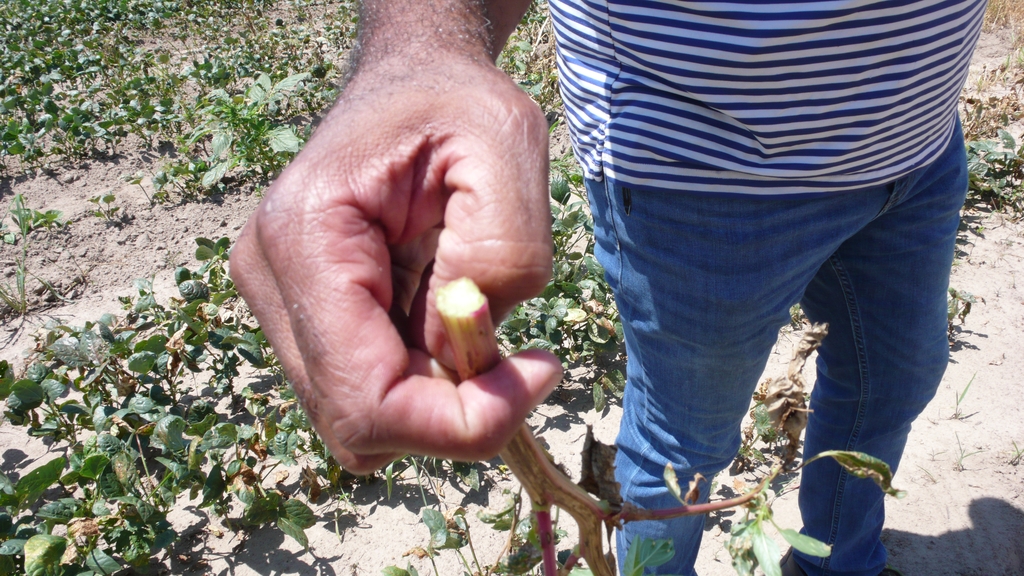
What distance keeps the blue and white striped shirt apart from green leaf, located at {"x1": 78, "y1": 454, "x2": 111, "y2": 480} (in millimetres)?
1559

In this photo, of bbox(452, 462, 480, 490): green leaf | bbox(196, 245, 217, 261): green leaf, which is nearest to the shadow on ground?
bbox(452, 462, 480, 490): green leaf

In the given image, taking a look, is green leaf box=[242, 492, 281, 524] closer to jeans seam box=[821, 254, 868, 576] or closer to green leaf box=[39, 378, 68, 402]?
green leaf box=[39, 378, 68, 402]

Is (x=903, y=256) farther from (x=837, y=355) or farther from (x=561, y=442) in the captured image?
(x=561, y=442)

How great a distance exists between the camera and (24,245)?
10.3 feet

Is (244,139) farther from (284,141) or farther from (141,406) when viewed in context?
(141,406)

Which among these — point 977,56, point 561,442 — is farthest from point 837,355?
point 977,56

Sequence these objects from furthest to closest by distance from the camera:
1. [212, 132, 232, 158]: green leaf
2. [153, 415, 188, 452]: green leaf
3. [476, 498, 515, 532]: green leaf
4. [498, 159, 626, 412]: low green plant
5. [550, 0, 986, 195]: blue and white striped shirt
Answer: [212, 132, 232, 158]: green leaf → [498, 159, 626, 412]: low green plant → [153, 415, 188, 452]: green leaf → [476, 498, 515, 532]: green leaf → [550, 0, 986, 195]: blue and white striped shirt

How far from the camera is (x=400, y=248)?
88cm

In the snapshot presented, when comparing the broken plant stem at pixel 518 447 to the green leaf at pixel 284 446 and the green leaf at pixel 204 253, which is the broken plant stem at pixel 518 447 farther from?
the green leaf at pixel 204 253

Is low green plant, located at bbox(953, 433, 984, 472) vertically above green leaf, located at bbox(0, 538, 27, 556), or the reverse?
low green plant, located at bbox(953, 433, 984, 472)

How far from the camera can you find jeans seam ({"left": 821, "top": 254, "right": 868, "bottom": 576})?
1.46 metres

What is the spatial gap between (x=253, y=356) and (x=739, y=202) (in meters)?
1.77

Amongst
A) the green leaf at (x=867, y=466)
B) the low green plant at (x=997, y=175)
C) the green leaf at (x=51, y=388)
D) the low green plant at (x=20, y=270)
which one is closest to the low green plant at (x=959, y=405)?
the low green plant at (x=997, y=175)

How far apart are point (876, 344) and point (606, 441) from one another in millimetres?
1102
